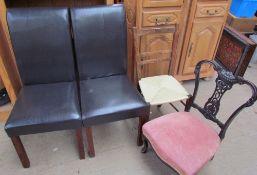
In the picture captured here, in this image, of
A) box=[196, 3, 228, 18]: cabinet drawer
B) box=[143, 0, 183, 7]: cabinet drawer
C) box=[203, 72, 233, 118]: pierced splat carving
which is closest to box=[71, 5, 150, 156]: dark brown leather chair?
box=[143, 0, 183, 7]: cabinet drawer

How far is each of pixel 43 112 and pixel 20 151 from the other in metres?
0.30

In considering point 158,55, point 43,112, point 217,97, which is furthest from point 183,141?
point 43,112

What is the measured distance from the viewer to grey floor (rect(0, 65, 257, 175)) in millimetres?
1397

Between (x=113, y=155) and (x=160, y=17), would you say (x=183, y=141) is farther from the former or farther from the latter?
(x=160, y=17)

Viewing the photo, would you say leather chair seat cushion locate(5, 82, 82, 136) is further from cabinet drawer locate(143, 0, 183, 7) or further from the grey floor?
cabinet drawer locate(143, 0, 183, 7)

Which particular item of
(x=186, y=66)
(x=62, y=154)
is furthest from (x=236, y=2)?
(x=62, y=154)

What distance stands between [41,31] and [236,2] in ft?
7.31

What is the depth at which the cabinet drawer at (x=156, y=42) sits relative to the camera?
1696 mm

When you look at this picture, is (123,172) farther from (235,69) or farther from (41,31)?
(235,69)

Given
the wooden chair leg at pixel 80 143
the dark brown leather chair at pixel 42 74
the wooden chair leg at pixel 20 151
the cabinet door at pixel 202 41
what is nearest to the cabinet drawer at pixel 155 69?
the cabinet door at pixel 202 41

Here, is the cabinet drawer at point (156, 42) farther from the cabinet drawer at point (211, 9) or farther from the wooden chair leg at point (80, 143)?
the wooden chair leg at point (80, 143)

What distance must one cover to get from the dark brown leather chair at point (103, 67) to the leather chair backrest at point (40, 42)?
74 millimetres

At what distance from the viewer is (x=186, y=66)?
2.05m

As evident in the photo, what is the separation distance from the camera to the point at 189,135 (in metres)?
1.20
